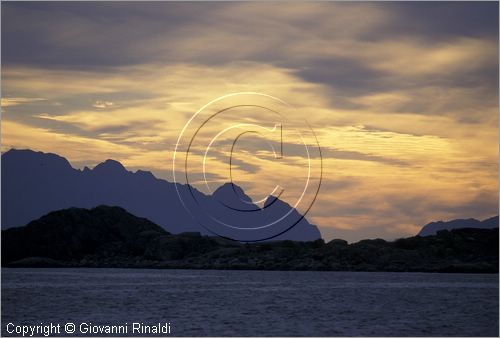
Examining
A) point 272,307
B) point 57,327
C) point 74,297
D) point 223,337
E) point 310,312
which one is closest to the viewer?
point 223,337

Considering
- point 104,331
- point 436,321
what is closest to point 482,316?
point 436,321

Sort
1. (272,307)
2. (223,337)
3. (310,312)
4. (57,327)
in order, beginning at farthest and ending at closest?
(272,307), (310,312), (57,327), (223,337)

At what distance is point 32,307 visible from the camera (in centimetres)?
9206

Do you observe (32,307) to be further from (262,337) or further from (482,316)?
(482,316)

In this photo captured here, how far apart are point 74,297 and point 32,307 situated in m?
17.1

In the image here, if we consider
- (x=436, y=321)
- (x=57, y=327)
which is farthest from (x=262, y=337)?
(x=436, y=321)

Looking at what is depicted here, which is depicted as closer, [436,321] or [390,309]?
[436,321]

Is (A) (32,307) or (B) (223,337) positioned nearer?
(B) (223,337)

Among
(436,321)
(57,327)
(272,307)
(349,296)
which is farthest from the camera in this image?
(349,296)

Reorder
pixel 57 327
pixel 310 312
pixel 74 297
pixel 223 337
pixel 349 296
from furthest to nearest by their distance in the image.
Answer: pixel 349 296
pixel 74 297
pixel 310 312
pixel 57 327
pixel 223 337

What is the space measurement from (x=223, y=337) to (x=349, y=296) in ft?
187

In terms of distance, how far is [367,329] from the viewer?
7288 centimetres

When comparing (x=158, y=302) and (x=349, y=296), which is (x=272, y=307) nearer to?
(x=158, y=302)

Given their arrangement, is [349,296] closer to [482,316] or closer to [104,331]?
[482,316]
